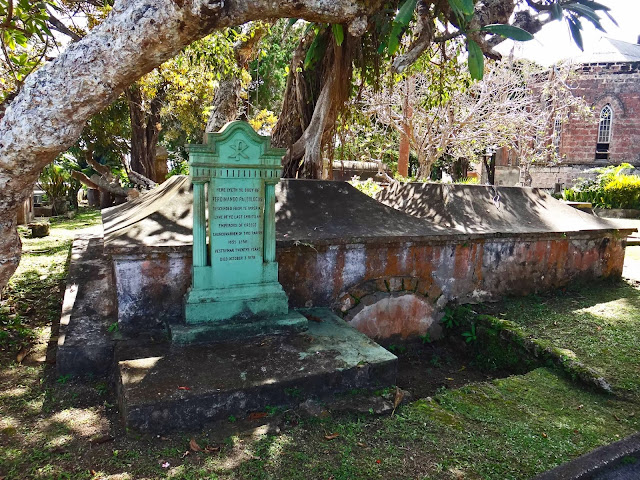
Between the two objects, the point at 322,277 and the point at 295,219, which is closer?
the point at 322,277

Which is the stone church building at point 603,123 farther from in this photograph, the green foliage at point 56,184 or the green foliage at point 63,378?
the green foliage at point 63,378

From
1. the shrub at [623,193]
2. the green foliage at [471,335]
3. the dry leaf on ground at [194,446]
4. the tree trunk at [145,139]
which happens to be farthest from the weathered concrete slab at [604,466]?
the shrub at [623,193]

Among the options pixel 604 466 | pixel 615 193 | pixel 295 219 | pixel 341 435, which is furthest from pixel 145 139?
pixel 615 193

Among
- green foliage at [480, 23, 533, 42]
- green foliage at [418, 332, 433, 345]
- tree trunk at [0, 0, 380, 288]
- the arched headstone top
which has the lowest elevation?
green foliage at [418, 332, 433, 345]

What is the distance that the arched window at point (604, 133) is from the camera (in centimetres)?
2428

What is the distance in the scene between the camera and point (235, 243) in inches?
149

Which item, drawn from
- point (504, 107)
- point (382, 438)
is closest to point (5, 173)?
point (382, 438)

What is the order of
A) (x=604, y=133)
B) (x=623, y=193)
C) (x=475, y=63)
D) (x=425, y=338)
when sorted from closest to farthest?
1. (x=475, y=63)
2. (x=425, y=338)
3. (x=623, y=193)
4. (x=604, y=133)

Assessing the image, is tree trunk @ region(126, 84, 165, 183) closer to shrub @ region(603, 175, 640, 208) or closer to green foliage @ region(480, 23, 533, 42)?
green foliage @ region(480, 23, 533, 42)

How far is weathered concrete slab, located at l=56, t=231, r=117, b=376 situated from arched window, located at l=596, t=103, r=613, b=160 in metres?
26.6

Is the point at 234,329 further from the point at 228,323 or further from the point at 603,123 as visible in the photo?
the point at 603,123

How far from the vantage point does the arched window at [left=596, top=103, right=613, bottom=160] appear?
24.3 meters

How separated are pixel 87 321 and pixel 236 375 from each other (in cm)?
Answer: 176

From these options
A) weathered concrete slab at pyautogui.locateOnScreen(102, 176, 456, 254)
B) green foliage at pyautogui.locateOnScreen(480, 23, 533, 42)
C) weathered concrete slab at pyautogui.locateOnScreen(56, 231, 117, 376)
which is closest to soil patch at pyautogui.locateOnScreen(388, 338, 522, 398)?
weathered concrete slab at pyautogui.locateOnScreen(102, 176, 456, 254)
